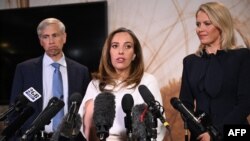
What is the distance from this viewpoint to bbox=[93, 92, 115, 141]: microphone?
1.43 meters

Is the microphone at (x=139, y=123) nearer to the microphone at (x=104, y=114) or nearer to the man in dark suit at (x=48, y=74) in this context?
the microphone at (x=104, y=114)

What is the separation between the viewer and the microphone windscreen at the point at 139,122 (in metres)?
1.53

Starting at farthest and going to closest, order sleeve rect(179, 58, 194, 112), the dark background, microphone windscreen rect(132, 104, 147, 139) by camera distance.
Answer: the dark background < sleeve rect(179, 58, 194, 112) < microphone windscreen rect(132, 104, 147, 139)

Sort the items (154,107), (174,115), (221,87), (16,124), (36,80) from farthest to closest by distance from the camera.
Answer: (174,115), (36,80), (221,87), (16,124), (154,107)

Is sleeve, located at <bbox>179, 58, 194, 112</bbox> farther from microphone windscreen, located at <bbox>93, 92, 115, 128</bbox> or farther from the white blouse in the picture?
microphone windscreen, located at <bbox>93, 92, 115, 128</bbox>

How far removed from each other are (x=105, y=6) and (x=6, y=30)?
134 centimetres

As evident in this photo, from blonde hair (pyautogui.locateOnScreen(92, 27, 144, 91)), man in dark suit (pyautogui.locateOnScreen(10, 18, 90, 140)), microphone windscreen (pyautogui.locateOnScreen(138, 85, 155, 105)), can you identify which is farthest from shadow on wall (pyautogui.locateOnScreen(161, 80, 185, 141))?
microphone windscreen (pyautogui.locateOnScreen(138, 85, 155, 105))

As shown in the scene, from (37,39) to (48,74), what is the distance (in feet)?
5.35

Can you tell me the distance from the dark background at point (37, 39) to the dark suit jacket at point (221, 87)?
1869mm

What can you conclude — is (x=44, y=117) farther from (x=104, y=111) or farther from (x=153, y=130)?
(x=153, y=130)

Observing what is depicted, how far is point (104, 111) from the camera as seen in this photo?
4.99 feet

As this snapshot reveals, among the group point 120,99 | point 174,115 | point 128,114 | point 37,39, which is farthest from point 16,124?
point 37,39

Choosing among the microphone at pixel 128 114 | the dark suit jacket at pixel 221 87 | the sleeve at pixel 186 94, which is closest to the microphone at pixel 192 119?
the microphone at pixel 128 114

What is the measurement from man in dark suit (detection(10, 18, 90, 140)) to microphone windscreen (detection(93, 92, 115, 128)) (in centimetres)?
103
